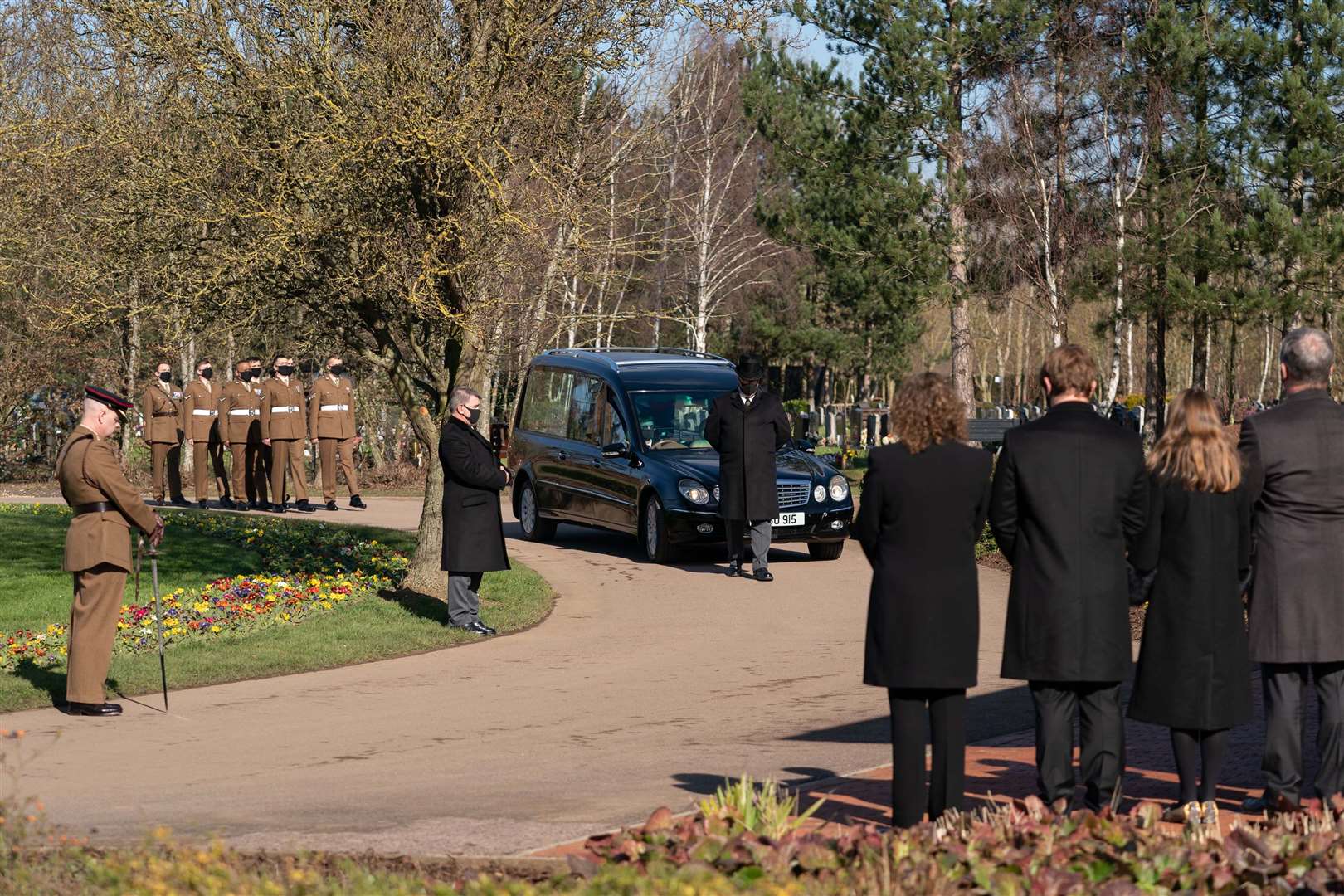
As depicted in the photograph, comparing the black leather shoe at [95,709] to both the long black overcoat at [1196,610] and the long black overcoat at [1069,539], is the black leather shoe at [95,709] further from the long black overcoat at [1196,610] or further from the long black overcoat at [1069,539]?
the long black overcoat at [1196,610]

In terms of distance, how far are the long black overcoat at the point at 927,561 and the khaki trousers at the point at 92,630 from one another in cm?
538

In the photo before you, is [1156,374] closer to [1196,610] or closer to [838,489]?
[838,489]

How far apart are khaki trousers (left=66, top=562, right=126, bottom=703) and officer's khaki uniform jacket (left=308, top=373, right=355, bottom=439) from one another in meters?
13.4

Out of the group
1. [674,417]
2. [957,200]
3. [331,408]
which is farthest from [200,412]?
[957,200]

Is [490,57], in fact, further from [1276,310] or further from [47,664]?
[1276,310]

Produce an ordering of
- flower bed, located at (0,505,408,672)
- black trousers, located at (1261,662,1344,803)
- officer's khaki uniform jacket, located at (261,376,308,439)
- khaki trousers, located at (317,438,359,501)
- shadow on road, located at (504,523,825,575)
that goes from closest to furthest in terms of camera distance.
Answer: black trousers, located at (1261,662,1344,803), flower bed, located at (0,505,408,672), shadow on road, located at (504,523,825,575), officer's khaki uniform jacket, located at (261,376,308,439), khaki trousers, located at (317,438,359,501)

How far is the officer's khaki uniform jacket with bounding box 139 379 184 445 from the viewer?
2355 cm

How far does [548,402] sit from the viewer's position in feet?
65.4

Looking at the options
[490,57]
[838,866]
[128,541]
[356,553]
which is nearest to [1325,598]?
[838,866]

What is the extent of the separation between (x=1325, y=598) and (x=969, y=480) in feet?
5.49

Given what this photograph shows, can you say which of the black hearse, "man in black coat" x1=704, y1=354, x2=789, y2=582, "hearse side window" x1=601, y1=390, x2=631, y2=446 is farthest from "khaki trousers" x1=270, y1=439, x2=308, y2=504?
"man in black coat" x1=704, y1=354, x2=789, y2=582

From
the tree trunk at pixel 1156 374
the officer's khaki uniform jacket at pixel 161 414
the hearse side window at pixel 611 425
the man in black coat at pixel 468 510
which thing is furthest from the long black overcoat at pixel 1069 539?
the tree trunk at pixel 1156 374

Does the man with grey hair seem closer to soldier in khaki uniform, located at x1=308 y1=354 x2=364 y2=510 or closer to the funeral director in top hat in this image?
the funeral director in top hat

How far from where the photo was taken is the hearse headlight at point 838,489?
17250 millimetres
